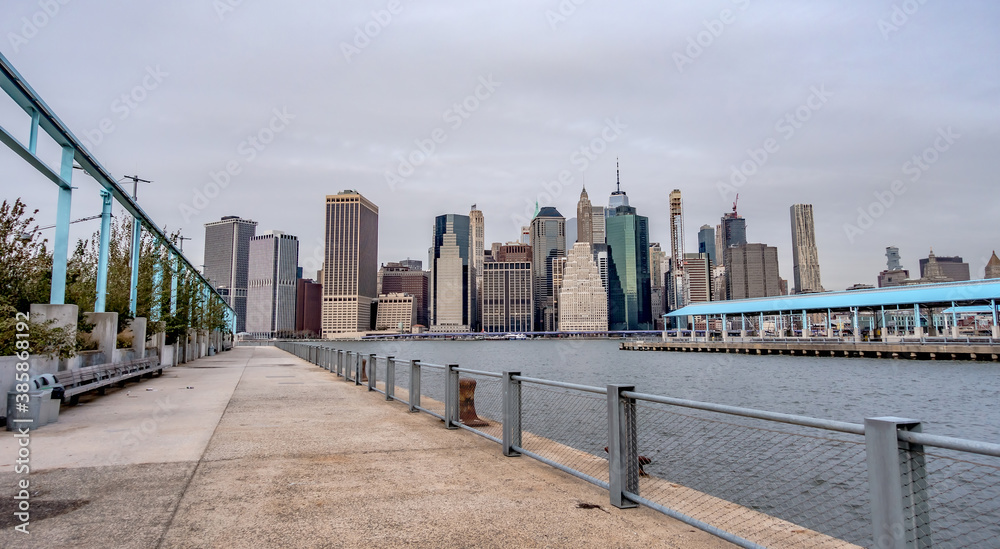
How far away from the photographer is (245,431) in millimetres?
9750

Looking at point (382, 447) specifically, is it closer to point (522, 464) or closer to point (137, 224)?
point (522, 464)

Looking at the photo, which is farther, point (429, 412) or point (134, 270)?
point (134, 270)

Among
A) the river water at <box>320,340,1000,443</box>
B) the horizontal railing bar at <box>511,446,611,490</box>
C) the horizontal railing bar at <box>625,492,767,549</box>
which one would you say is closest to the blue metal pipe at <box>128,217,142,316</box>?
the river water at <box>320,340,1000,443</box>

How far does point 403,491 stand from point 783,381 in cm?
4324

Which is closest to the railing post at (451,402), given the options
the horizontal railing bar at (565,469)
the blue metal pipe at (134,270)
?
the horizontal railing bar at (565,469)

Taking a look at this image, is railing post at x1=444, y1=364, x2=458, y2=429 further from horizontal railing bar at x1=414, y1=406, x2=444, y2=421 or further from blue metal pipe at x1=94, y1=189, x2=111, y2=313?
blue metal pipe at x1=94, y1=189, x2=111, y2=313

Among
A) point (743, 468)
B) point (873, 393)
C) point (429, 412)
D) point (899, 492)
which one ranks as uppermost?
point (899, 492)

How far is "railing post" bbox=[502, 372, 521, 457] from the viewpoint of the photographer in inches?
309

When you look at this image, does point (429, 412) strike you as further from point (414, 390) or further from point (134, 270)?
point (134, 270)

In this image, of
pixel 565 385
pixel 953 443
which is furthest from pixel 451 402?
pixel 953 443

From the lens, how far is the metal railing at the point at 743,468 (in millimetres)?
3506

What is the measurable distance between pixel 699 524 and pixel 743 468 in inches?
386

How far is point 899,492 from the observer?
3.48 m

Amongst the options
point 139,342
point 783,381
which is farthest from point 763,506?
point 783,381
